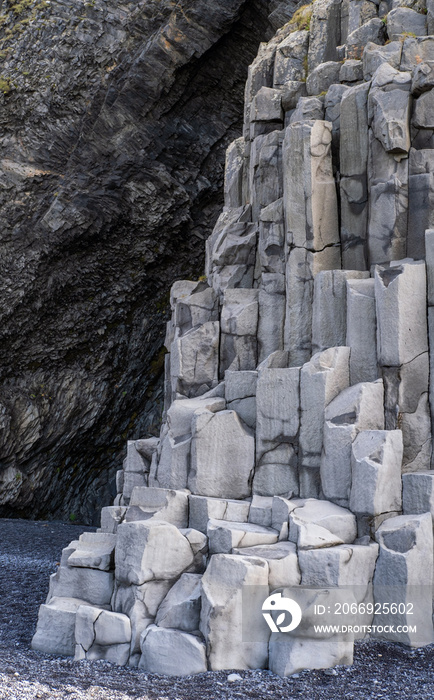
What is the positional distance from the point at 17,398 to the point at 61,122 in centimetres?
1067

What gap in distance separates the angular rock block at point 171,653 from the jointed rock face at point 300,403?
3cm

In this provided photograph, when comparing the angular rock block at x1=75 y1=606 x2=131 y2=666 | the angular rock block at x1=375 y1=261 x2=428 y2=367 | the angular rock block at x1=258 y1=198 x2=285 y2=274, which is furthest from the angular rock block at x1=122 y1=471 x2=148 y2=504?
the angular rock block at x1=375 y1=261 x2=428 y2=367

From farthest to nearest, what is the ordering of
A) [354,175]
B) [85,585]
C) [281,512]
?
[354,175]
[85,585]
[281,512]

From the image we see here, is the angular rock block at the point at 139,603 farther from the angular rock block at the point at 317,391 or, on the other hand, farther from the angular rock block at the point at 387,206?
the angular rock block at the point at 387,206

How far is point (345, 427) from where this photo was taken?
10.9 metres

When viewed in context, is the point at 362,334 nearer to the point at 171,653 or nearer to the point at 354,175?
the point at 354,175

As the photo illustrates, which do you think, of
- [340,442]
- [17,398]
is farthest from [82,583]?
[17,398]

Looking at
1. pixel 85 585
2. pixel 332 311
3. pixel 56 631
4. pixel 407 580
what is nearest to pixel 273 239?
pixel 332 311

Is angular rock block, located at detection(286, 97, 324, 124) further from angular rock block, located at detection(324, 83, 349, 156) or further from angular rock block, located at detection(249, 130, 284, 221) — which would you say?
angular rock block, located at detection(249, 130, 284, 221)

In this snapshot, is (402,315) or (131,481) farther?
(131,481)

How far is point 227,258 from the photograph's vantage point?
634 inches

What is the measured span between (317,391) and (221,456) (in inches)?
85.8

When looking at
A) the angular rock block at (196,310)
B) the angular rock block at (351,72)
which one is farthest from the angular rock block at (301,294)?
the angular rock block at (351,72)

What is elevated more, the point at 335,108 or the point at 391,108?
the point at 335,108
